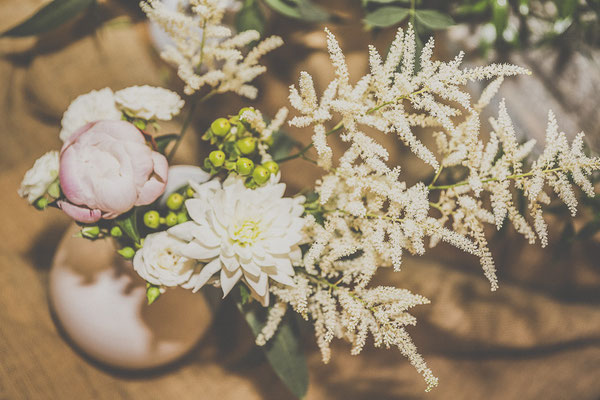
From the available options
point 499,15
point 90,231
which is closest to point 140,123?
point 90,231

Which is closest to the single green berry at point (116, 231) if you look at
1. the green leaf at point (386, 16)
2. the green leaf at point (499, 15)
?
the green leaf at point (386, 16)

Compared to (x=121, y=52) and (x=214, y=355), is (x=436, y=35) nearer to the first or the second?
(x=121, y=52)

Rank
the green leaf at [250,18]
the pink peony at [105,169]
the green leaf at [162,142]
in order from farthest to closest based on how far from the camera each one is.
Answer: the green leaf at [250,18] < the green leaf at [162,142] < the pink peony at [105,169]

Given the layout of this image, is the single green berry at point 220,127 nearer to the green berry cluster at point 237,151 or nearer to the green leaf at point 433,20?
the green berry cluster at point 237,151

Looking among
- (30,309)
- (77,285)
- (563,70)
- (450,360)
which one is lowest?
(450,360)

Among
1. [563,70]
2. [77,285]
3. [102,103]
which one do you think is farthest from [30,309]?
[563,70]

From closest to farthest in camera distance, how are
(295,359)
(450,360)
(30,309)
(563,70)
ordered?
(295,359)
(30,309)
(450,360)
(563,70)

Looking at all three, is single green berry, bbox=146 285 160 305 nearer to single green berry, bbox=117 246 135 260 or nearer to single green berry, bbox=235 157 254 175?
single green berry, bbox=117 246 135 260
